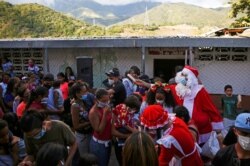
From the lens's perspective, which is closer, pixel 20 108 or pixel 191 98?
pixel 191 98

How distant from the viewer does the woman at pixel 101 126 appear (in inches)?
205

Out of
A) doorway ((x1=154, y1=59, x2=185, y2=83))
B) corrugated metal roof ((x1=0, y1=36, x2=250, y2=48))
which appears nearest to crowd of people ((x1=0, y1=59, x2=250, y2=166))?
corrugated metal roof ((x1=0, y1=36, x2=250, y2=48))

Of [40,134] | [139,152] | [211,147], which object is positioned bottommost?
[211,147]

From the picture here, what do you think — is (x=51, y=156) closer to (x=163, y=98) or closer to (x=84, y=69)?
(x=163, y=98)

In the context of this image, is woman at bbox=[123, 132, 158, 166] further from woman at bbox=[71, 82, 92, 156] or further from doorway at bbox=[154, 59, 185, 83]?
doorway at bbox=[154, 59, 185, 83]

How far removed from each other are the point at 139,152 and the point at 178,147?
1075mm

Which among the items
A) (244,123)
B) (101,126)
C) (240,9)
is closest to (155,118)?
(244,123)

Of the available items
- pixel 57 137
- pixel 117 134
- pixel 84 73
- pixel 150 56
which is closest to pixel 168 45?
pixel 150 56

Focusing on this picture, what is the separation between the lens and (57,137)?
4.21 m

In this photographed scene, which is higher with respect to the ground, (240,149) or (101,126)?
(240,149)

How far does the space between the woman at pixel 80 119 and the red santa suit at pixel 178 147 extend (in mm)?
1882

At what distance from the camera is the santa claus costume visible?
5.25 m

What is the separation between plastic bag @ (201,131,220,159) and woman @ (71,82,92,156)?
5.68 feet

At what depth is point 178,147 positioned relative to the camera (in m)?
3.82
